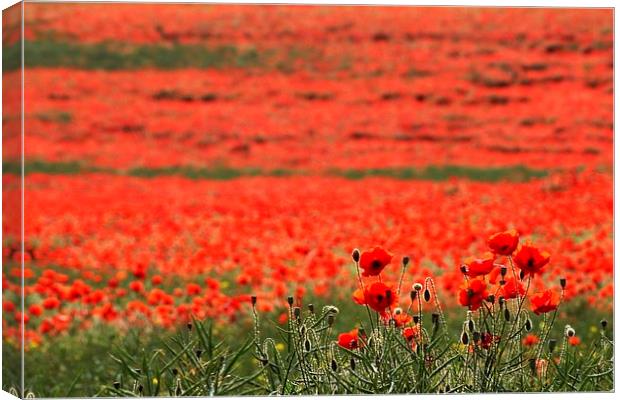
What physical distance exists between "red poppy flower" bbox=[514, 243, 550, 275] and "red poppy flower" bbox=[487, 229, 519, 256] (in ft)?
0.12

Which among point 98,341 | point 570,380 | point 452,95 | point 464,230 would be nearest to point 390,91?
point 452,95

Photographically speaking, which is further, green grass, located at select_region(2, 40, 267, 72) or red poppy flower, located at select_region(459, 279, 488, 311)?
green grass, located at select_region(2, 40, 267, 72)

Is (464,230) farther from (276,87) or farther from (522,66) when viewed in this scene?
(276,87)

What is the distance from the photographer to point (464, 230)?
6.43 metres

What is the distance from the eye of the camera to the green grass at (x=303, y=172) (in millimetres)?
7668

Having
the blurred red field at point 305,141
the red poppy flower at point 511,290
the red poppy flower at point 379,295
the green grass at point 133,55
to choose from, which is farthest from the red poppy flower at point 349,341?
the green grass at point 133,55

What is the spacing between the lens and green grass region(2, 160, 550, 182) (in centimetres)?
767

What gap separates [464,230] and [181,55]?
11.4ft

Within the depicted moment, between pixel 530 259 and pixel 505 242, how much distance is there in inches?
4.1

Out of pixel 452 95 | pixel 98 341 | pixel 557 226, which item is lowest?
pixel 98 341

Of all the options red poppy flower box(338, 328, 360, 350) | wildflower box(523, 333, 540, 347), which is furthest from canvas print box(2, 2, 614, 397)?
wildflower box(523, 333, 540, 347)

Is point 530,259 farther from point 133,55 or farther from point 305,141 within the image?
point 133,55

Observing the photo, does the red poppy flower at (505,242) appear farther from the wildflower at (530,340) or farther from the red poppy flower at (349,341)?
the wildflower at (530,340)

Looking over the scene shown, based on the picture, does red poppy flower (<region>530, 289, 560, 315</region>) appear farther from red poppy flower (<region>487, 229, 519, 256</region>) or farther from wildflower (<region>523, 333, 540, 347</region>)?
wildflower (<region>523, 333, 540, 347</region>)
